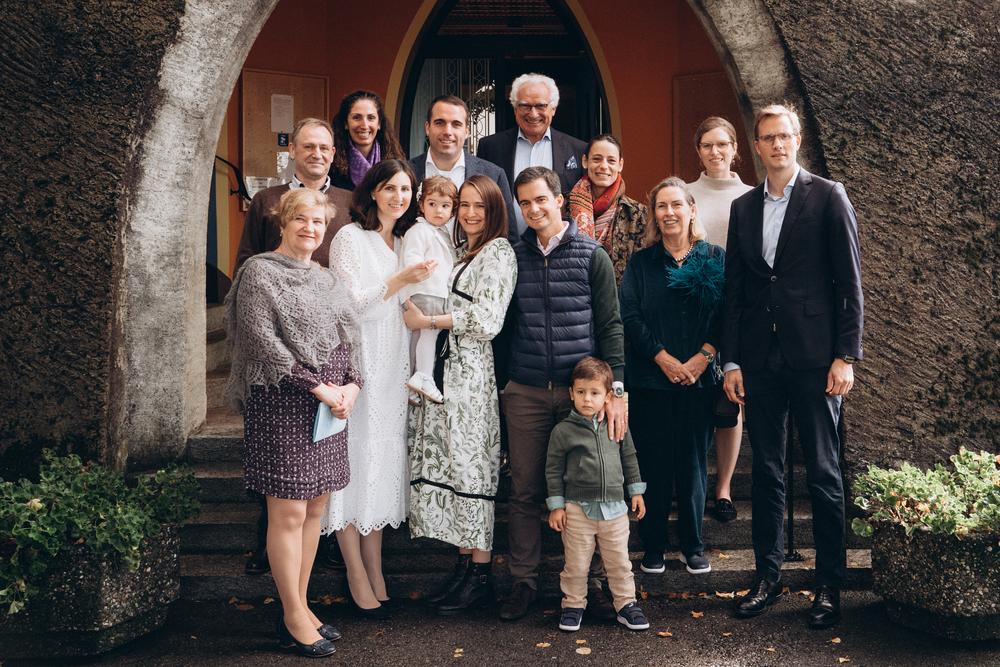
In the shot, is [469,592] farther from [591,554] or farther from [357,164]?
[357,164]

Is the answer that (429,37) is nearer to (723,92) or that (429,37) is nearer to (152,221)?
(723,92)

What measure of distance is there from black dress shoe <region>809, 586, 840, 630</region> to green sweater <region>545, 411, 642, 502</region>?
0.89m

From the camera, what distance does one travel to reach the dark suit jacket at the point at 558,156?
15.7 ft

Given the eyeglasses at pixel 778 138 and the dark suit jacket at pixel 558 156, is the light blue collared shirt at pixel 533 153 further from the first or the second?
the eyeglasses at pixel 778 138

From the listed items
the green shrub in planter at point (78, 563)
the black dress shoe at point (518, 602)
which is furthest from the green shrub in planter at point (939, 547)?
the green shrub in planter at point (78, 563)

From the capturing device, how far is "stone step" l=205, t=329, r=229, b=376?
638 cm

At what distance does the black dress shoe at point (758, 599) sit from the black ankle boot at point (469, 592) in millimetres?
1067

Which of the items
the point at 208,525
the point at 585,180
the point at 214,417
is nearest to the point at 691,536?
the point at 585,180

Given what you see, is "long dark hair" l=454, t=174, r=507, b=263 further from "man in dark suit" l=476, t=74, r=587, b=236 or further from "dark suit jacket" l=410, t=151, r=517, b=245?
"man in dark suit" l=476, t=74, r=587, b=236

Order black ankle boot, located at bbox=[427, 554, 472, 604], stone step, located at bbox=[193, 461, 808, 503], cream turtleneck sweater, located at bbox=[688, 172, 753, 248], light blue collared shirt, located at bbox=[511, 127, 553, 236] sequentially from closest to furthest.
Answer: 1. black ankle boot, located at bbox=[427, 554, 472, 604]
2. cream turtleneck sweater, located at bbox=[688, 172, 753, 248]
3. stone step, located at bbox=[193, 461, 808, 503]
4. light blue collared shirt, located at bbox=[511, 127, 553, 236]

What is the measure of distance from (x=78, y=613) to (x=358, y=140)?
2.34 m

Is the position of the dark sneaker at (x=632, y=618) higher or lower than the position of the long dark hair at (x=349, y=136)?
lower

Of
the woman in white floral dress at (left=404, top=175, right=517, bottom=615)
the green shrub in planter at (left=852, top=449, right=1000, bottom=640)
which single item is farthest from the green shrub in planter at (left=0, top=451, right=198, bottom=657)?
the green shrub in planter at (left=852, top=449, right=1000, bottom=640)

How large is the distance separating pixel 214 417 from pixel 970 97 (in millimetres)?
4213
